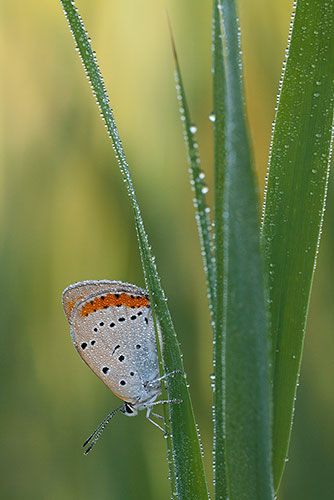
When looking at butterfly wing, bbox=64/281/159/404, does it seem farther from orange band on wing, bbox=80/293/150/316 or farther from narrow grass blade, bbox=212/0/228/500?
narrow grass blade, bbox=212/0/228/500

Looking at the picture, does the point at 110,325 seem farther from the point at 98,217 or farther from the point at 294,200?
the point at 98,217

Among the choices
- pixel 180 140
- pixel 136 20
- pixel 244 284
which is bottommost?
pixel 244 284

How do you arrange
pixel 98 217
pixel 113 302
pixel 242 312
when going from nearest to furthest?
pixel 242 312
pixel 113 302
pixel 98 217

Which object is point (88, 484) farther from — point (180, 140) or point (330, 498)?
point (180, 140)

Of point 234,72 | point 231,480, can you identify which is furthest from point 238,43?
point 231,480

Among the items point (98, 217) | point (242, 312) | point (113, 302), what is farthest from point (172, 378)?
point (98, 217)

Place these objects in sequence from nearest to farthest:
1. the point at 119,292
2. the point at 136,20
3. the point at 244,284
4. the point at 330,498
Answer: the point at 244,284 → the point at 119,292 → the point at 330,498 → the point at 136,20

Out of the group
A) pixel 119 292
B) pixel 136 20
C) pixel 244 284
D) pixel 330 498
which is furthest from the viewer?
pixel 136 20

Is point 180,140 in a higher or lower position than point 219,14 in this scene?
higher
